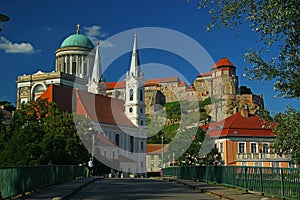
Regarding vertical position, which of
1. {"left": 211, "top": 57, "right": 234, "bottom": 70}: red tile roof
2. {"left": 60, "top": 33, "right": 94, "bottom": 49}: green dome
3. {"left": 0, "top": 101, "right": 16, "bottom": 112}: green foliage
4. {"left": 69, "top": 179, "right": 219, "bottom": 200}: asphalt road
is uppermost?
{"left": 60, "top": 33, "right": 94, "bottom": 49}: green dome

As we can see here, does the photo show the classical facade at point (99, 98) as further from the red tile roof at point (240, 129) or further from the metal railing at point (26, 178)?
the metal railing at point (26, 178)

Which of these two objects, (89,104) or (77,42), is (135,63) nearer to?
(89,104)

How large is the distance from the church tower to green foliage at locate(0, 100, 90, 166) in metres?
49.8

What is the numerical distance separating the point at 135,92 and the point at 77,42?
38362 millimetres

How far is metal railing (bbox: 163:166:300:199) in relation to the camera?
1440 centimetres

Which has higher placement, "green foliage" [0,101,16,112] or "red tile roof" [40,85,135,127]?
"green foliage" [0,101,16,112]

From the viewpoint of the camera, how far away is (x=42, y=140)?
3744 cm

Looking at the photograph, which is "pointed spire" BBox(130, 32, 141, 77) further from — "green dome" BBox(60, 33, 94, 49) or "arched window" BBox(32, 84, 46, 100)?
"green dome" BBox(60, 33, 94, 49)

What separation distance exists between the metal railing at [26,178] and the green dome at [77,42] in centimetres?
10867

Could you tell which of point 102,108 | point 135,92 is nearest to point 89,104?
point 102,108

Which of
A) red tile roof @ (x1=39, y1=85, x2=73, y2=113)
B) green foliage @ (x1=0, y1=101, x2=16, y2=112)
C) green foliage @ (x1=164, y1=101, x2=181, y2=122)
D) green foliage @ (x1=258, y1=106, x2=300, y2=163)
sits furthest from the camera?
green foliage @ (x1=164, y1=101, x2=181, y2=122)

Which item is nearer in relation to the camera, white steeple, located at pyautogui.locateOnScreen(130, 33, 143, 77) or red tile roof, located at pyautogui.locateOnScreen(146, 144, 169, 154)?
white steeple, located at pyautogui.locateOnScreen(130, 33, 143, 77)

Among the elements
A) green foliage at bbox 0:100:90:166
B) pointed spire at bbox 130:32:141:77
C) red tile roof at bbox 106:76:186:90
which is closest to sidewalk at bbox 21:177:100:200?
green foliage at bbox 0:100:90:166

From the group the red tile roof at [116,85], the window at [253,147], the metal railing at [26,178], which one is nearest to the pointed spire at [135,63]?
the window at [253,147]
